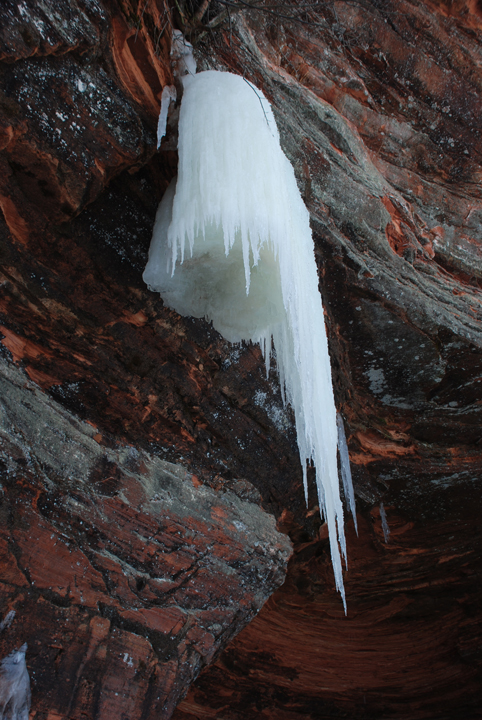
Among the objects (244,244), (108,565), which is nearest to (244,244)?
(244,244)

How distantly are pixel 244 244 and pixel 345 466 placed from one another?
3.56 metres

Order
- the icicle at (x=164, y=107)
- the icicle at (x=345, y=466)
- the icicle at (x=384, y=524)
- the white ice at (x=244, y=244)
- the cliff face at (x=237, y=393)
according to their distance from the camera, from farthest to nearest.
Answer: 1. the icicle at (x=384, y=524)
2. the icicle at (x=345, y=466)
3. the cliff face at (x=237, y=393)
4. the icicle at (x=164, y=107)
5. the white ice at (x=244, y=244)

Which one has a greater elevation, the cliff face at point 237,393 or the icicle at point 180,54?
the icicle at point 180,54

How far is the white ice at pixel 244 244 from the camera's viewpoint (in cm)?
276

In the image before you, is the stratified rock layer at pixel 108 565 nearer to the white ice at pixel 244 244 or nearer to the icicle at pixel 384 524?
the white ice at pixel 244 244

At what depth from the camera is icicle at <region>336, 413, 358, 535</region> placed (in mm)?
5184

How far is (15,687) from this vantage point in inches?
113

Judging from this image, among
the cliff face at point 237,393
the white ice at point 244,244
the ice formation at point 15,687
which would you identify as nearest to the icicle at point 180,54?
the cliff face at point 237,393

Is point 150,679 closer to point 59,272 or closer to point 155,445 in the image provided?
point 155,445

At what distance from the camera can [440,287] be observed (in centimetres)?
490

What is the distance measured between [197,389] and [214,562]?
1697mm

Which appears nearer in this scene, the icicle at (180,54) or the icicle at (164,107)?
the icicle at (164,107)

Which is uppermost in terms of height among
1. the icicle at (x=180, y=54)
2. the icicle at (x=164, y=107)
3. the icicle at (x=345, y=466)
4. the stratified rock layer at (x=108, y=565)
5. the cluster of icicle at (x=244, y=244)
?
the icicle at (x=180, y=54)

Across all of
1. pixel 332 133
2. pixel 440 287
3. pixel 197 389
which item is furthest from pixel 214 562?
pixel 332 133
